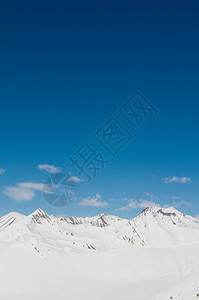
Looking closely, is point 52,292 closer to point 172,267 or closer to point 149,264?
point 149,264

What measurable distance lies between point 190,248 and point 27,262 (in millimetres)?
104833

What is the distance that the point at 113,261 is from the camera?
96.4 metres

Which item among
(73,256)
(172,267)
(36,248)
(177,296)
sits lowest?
(177,296)

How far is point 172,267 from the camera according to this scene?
114 m

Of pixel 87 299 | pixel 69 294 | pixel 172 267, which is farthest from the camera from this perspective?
pixel 172 267

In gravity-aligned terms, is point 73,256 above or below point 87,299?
above

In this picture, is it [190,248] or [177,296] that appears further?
[190,248]

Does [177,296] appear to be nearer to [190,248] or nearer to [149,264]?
[149,264]

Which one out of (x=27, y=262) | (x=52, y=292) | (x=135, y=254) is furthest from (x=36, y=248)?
(x=135, y=254)

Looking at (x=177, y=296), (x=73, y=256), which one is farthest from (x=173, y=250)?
(x=177, y=296)

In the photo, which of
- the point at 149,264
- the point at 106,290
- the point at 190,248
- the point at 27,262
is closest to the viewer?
the point at 106,290

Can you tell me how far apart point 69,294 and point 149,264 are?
50.7 meters

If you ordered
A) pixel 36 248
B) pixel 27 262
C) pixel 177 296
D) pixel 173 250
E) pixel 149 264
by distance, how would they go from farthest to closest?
pixel 173 250
pixel 149 264
pixel 36 248
pixel 27 262
pixel 177 296

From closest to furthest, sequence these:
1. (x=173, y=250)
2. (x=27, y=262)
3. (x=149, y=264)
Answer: (x=27, y=262)
(x=149, y=264)
(x=173, y=250)
